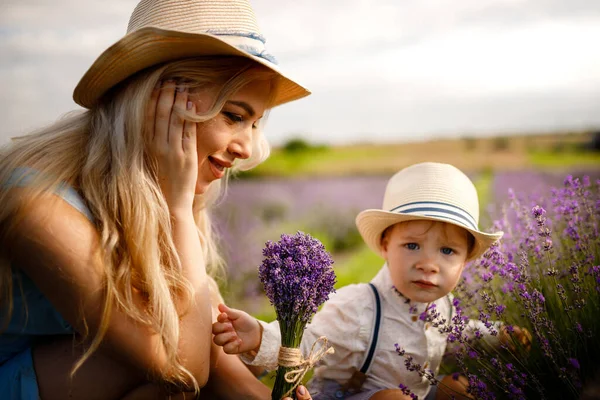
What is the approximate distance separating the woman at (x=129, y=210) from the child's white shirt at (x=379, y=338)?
599mm

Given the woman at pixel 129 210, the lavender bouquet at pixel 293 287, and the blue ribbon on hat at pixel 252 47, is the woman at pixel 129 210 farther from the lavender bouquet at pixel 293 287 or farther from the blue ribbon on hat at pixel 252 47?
the lavender bouquet at pixel 293 287

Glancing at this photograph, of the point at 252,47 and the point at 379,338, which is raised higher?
the point at 252,47

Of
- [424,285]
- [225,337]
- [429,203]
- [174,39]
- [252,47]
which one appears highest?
[252,47]

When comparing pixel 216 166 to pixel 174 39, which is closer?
pixel 174 39

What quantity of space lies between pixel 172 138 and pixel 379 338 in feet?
4.08

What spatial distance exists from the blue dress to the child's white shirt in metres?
1.02

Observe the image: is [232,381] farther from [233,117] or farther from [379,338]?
[233,117]

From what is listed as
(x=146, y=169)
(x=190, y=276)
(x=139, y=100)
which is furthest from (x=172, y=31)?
(x=190, y=276)

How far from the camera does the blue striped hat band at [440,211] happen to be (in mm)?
2463

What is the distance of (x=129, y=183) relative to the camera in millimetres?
2152

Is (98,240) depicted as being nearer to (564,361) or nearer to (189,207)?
(189,207)

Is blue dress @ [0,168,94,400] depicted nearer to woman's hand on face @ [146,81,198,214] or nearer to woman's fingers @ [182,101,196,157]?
woman's hand on face @ [146,81,198,214]

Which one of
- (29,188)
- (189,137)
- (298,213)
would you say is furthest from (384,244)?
(298,213)

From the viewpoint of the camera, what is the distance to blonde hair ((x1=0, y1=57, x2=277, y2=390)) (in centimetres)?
209
